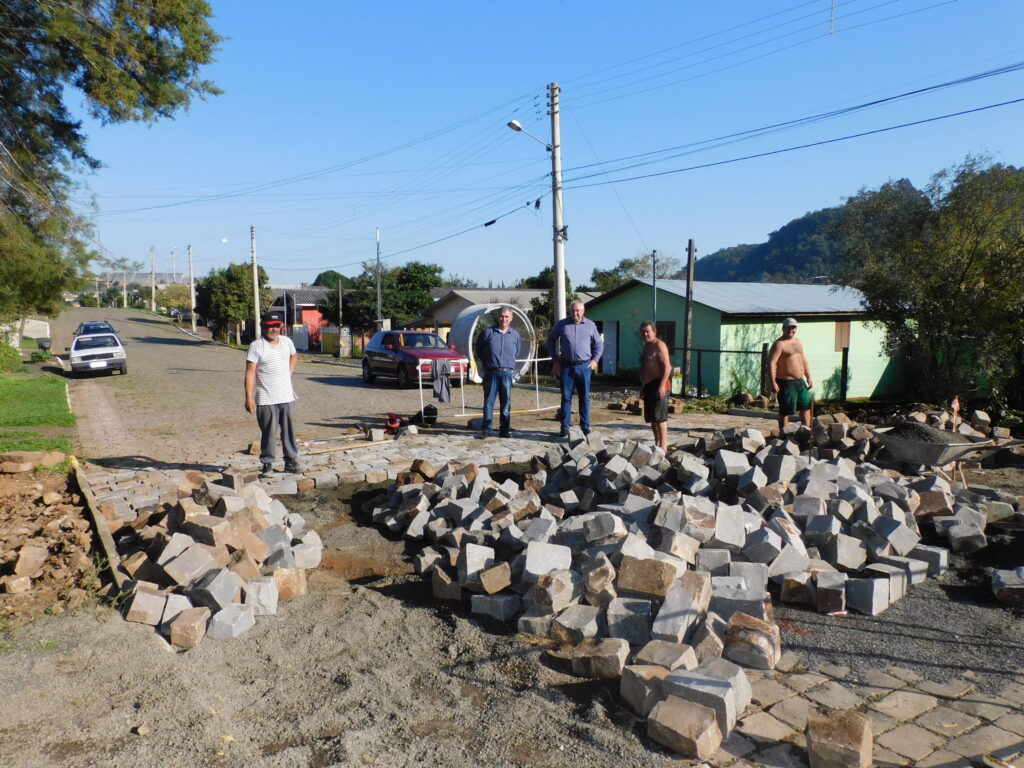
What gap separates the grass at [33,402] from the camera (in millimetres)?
12805

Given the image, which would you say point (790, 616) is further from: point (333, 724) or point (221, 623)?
point (221, 623)

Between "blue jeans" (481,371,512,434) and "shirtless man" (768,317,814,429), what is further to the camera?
"blue jeans" (481,371,512,434)

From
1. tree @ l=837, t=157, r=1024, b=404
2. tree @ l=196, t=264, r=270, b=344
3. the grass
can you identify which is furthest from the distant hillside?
the grass

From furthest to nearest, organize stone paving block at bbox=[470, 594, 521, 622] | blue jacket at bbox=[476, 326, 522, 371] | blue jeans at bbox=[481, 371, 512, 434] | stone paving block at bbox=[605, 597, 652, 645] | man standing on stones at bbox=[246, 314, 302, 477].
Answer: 1. blue jeans at bbox=[481, 371, 512, 434]
2. blue jacket at bbox=[476, 326, 522, 371]
3. man standing on stones at bbox=[246, 314, 302, 477]
4. stone paving block at bbox=[470, 594, 521, 622]
5. stone paving block at bbox=[605, 597, 652, 645]

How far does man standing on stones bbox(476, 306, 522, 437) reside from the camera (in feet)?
34.5

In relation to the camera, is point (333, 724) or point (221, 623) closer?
point (333, 724)

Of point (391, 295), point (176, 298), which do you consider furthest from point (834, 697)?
point (176, 298)

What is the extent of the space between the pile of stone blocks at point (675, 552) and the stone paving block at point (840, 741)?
1.21ft

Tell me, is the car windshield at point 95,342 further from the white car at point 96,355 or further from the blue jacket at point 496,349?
the blue jacket at point 496,349

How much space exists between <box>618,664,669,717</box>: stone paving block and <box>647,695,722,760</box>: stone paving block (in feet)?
0.57

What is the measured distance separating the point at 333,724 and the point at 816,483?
14.9ft

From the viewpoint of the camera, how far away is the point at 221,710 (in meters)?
3.53

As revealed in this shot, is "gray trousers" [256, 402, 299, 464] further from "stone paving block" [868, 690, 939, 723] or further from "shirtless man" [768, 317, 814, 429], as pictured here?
"stone paving block" [868, 690, 939, 723]

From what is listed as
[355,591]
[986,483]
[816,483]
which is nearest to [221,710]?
[355,591]
